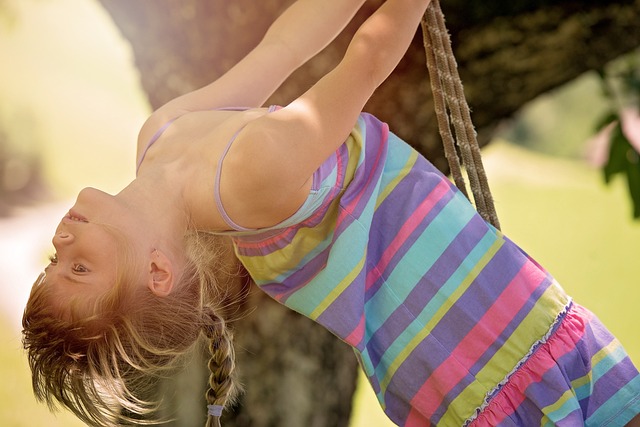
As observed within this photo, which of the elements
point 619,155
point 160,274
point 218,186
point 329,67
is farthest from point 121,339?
point 619,155

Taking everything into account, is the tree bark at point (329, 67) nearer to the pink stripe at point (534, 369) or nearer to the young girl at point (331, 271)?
the young girl at point (331, 271)

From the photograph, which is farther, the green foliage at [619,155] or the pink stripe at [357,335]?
the green foliage at [619,155]

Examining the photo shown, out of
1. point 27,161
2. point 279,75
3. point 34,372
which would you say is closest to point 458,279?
point 279,75

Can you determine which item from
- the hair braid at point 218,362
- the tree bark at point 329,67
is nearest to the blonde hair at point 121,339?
the hair braid at point 218,362

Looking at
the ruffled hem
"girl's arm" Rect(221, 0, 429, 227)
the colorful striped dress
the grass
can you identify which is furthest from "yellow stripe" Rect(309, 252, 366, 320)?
the grass

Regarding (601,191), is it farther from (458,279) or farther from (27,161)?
(458,279)

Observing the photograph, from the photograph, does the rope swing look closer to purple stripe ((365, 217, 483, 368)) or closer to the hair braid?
purple stripe ((365, 217, 483, 368))

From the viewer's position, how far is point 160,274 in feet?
3.35

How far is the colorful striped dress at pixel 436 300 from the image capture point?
1024mm

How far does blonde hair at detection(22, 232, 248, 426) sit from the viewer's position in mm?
1013

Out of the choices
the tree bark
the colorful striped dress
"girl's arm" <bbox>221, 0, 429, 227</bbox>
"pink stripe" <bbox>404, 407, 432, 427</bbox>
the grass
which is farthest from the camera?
the grass

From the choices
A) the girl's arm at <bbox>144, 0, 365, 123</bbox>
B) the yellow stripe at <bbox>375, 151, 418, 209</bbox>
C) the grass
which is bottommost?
the grass

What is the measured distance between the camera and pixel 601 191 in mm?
3170

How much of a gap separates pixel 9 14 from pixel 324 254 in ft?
5.35
